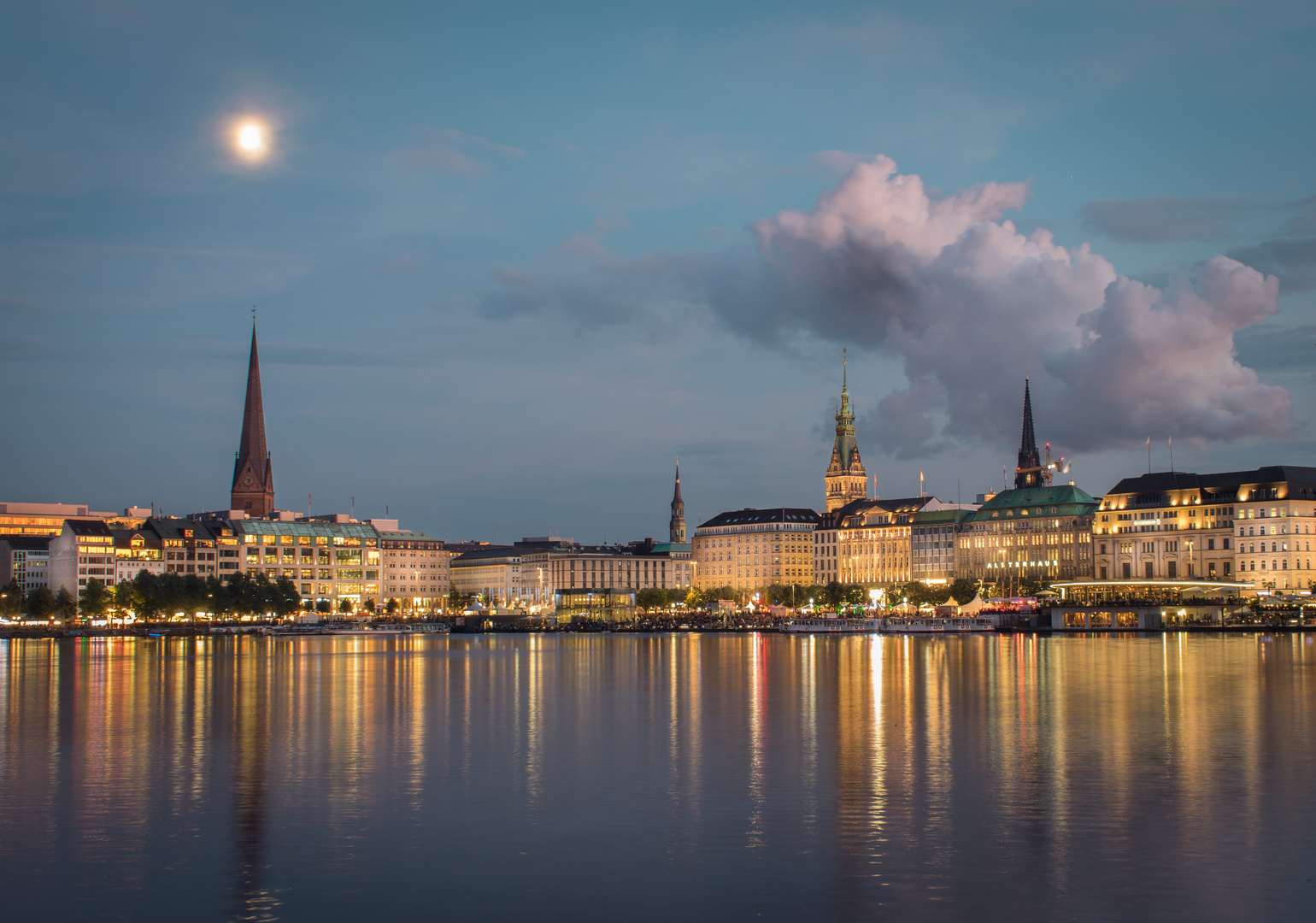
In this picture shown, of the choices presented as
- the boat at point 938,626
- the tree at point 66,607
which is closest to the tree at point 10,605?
the tree at point 66,607

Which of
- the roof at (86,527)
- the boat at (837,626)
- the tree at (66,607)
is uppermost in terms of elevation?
the roof at (86,527)

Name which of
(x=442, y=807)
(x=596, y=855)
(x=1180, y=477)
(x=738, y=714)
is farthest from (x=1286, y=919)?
(x=1180, y=477)

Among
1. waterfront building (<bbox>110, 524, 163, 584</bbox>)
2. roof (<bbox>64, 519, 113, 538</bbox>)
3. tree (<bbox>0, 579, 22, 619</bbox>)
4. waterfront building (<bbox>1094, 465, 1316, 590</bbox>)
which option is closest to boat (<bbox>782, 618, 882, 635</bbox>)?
waterfront building (<bbox>1094, 465, 1316, 590</bbox>)

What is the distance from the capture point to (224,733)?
3928 cm

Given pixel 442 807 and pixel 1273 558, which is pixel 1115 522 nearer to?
pixel 1273 558

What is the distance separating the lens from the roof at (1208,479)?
158 m

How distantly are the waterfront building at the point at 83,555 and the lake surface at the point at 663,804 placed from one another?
143m

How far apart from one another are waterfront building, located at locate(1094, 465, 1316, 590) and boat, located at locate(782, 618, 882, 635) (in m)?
33.7

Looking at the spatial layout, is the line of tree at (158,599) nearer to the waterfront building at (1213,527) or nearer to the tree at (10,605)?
the tree at (10,605)

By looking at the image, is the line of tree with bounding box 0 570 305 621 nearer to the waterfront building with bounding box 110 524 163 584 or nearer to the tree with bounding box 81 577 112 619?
the tree with bounding box 81 577 112 619

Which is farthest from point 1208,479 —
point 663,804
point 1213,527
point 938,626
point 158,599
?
point 663,804

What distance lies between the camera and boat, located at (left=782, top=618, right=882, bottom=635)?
162m

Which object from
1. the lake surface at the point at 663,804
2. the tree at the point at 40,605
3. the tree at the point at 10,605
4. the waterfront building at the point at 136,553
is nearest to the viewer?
the lake surface at the point at 663,804

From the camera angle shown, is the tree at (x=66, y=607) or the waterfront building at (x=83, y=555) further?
the waterfront building at (x=83, y=555)
